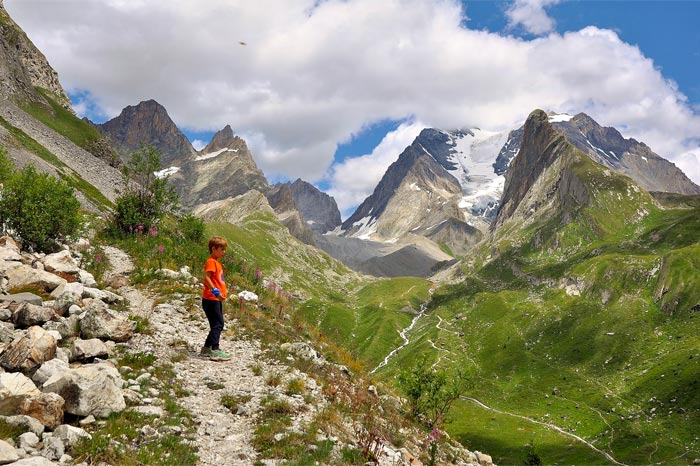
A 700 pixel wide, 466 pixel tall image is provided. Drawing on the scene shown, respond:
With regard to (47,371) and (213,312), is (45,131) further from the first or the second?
(47,371)

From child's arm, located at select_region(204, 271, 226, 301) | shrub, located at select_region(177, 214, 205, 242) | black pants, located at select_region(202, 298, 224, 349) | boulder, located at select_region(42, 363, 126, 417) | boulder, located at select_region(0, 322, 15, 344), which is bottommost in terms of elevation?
boulder, located at select_region(0, 322, 15, 344)

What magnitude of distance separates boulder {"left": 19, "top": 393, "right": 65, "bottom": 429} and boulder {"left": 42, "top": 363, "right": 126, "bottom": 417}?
35 centimetres

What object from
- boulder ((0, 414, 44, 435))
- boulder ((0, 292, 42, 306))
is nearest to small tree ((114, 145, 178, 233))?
boulder ((0, 292, 42, 306))

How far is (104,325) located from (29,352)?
4508 millimetres

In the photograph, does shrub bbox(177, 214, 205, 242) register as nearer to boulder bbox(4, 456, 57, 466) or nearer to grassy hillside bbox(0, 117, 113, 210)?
boulder bbox(4, 456, 57, 466)

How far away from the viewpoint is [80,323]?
14.7m

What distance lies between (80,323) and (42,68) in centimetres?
23525

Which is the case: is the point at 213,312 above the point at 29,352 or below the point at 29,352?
above

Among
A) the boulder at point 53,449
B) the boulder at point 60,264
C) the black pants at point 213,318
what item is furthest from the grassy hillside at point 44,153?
the boulder at point 53,449

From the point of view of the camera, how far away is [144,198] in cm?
3884

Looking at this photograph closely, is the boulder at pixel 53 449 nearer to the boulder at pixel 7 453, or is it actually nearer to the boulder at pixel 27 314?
the boulder at pixel 7 453

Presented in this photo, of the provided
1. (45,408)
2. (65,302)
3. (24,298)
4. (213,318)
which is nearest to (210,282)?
(213,318)

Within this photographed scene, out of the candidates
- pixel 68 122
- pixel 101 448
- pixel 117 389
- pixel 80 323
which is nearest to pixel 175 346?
pixel 80 323

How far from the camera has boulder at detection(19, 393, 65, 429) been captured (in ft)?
30.7
